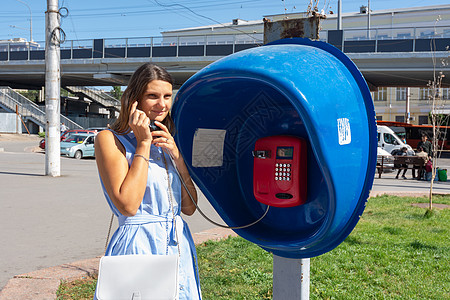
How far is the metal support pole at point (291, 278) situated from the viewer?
2.45 meters

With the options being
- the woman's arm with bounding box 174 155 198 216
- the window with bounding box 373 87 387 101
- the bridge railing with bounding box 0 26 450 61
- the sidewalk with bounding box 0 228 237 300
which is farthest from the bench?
the window with bounding box 373 87 387 101

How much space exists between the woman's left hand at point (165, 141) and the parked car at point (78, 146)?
60.9 ft

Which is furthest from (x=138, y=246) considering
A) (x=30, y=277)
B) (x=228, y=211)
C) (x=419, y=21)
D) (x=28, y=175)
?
(x=419, y=21)

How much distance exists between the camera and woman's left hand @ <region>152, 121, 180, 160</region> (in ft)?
6.58

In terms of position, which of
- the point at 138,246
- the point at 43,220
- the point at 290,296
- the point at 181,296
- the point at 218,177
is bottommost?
the point at 43,220

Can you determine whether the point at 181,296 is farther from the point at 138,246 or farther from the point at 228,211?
the point at 228,211

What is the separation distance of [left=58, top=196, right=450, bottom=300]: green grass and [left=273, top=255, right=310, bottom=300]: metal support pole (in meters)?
1.10

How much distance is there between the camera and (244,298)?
11.5 ft

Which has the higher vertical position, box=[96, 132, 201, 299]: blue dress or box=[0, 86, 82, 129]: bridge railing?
box=[0, 86, 82, 129]: bridge railing

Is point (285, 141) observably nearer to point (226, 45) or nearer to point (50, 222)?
point (50, 222)

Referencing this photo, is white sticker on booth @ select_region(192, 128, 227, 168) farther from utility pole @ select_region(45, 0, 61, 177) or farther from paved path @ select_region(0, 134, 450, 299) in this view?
utility pole @ select_region(45, 0, 61, 177)

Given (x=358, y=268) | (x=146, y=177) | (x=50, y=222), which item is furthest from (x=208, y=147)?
(x=50, y=222)

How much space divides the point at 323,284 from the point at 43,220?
167 inches

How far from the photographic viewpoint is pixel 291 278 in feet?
8.09
